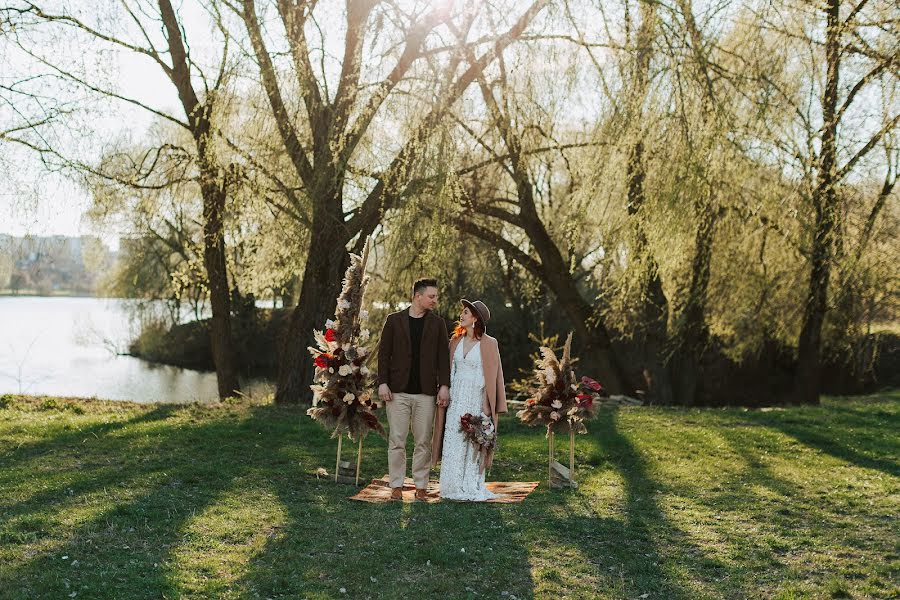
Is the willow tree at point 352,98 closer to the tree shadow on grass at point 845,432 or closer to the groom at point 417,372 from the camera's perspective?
the groom at point 417,372

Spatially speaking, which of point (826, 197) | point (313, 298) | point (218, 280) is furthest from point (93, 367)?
point (826, 197)

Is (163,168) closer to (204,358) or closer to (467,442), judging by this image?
(467,442)

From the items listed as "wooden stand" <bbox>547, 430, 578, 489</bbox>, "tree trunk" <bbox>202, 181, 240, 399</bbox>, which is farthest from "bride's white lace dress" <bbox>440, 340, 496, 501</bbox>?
"tree trunk" <bbox>202, 181, 240, 399</bbox>

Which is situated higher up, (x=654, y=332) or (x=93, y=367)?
(x=654, y=332)

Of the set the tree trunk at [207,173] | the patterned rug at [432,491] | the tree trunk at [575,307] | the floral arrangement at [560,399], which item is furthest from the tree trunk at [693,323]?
the tree trunk at [207,173]

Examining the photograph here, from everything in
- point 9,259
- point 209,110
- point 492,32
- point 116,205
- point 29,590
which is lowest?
point 29,590

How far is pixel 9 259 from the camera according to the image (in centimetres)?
1394

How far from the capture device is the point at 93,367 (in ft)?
98.7

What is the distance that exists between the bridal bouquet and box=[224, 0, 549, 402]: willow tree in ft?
15.4

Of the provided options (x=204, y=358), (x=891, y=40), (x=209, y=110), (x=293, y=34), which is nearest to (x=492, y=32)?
(x=293, y=34)

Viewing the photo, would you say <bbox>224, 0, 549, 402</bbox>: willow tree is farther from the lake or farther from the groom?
the lake

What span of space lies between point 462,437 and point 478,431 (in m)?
0.17

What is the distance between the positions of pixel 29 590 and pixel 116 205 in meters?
10.6

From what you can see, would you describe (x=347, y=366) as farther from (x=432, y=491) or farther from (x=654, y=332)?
(x=654, y=332)
